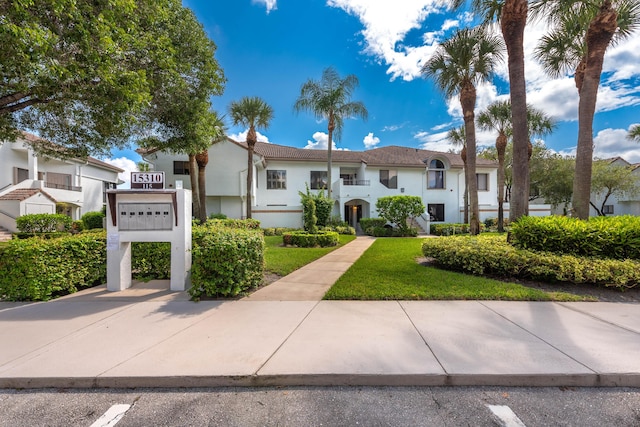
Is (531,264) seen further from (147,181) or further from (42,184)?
(42,184)

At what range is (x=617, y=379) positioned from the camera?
2.89 meters

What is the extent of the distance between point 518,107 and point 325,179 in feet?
54.7

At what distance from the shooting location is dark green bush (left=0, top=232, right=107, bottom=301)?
5344mm

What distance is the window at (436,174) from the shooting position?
81.4 ft

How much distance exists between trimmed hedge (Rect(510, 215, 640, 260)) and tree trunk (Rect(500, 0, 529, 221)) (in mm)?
1638

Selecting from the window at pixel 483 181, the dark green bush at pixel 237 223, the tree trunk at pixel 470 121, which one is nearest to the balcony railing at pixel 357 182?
the dark green bush at pixel 237 223

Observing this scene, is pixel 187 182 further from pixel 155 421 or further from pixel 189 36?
pixel 155 421

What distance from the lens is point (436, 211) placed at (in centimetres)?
2533

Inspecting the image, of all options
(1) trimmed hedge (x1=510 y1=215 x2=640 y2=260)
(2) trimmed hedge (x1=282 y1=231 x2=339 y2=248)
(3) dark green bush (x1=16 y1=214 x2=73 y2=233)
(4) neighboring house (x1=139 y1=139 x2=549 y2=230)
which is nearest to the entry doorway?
(4) neighboring house (x1=139 y1=139 x2=549 y2=230)

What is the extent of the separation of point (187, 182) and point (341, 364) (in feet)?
72.4

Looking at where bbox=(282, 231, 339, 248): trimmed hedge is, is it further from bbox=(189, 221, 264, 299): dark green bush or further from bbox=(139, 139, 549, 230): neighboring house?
bbox=(139, 139, 549, 230): neighboring house

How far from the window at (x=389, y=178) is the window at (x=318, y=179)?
5492mm

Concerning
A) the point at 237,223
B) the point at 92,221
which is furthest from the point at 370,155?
the point at 92,221

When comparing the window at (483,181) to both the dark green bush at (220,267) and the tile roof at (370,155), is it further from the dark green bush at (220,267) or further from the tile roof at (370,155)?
the dark green bush at (220,267)
